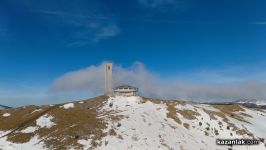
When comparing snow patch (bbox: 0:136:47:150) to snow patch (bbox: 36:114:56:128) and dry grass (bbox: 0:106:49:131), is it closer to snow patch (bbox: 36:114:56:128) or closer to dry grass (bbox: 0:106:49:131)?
snow patch (bbox: 36:114:56:128)

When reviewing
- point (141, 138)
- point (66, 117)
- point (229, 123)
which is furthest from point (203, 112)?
point (66, 117)

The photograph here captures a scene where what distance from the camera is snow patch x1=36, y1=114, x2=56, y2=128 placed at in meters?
73.9

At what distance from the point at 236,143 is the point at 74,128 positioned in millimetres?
42354

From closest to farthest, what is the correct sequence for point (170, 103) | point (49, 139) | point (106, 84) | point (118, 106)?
point (49, 139) → point (118, 106) → point (170, 103) → point (106, 84)

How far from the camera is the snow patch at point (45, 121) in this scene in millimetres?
73938

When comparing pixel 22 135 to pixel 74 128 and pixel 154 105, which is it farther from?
pixel 154 105

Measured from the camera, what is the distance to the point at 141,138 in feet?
214

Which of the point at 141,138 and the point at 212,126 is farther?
the point at 212,126

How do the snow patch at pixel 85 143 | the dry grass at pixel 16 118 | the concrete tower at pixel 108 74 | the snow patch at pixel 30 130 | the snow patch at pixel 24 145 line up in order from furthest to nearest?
the concrete tower at pixel 108 74, the dry grass at pixel 16 118, the snow patch at pixel 30 130, the snow patch at pixel 24 145, the snow patch at pixel 85 143

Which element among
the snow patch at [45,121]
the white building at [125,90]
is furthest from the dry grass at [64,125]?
the white building at [125,90]

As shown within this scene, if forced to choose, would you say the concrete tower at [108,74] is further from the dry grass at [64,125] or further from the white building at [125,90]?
the dry grass at [64,125]

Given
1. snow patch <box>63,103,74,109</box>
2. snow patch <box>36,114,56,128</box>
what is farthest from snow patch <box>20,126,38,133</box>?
snow patch <box>63,103,74,109</box>

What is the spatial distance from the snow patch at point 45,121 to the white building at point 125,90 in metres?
39.6

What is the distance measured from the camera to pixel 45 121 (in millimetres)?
77750
